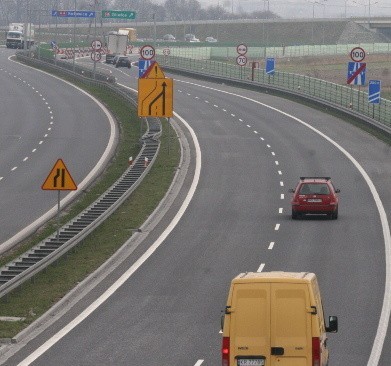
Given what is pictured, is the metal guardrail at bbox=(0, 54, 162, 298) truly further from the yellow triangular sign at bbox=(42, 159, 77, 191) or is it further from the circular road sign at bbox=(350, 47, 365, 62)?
the circular road sign at bbox=(350, 47, 365, 62)

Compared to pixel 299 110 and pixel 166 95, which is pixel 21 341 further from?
pixel 299 110

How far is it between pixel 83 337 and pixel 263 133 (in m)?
47.2

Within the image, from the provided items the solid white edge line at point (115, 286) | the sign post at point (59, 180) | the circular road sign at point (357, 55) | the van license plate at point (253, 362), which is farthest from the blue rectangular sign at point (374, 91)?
the van license plate at point (253, 362)

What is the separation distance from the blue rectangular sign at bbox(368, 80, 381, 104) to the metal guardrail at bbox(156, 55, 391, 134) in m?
1.27

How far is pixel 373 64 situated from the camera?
174 meters

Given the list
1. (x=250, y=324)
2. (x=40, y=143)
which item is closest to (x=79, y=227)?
(x=250, y=324)

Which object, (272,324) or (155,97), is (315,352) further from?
(155,97)

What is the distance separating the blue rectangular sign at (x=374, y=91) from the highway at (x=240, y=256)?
209 cm

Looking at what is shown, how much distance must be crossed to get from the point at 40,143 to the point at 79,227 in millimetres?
30482

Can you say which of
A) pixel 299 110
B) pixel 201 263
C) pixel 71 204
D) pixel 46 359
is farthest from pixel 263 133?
pixel 46 359

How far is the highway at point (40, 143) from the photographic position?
5188 centimetres

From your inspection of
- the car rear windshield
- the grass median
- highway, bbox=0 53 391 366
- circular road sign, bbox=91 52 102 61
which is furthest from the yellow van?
circular road sign, bbox=91 52 102 61

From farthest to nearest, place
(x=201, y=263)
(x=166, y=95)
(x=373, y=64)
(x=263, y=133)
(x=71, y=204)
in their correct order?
(x=373, y=64) → (x=263, y=133) → (x=166, y=95) → (x=71, y=204) → (x=201, y=263)

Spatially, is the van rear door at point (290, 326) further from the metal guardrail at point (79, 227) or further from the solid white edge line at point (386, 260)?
the metal guardrail at point (79, 227)
